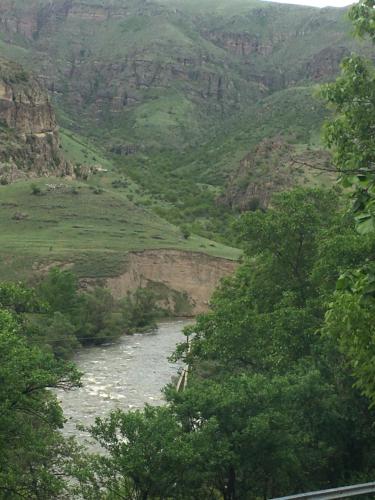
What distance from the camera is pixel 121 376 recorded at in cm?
3866

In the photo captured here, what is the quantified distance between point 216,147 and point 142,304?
112 m

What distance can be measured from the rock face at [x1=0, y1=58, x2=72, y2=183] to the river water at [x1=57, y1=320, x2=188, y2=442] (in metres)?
56.4

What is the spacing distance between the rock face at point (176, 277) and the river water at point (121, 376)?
27.0 ft

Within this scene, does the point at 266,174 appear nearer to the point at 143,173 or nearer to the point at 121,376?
the point at 143,173

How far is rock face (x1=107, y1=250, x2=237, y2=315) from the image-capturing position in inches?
2420

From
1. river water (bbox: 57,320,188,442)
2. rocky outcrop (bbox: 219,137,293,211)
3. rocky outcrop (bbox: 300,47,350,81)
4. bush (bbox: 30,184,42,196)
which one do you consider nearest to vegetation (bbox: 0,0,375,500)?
river water (bbox: 57,320,188,442)

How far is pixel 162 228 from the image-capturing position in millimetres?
76188

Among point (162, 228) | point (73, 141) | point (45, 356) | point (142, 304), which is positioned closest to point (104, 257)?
point (142, 304)

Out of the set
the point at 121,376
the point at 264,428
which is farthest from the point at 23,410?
the point at 121,376

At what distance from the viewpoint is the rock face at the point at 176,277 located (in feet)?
202

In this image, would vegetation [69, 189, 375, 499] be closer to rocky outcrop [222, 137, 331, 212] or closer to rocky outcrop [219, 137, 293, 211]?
rocky outcrop [222, 137, 331, 212]

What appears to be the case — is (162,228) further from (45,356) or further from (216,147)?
(216,147)

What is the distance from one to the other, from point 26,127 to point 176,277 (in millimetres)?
56049

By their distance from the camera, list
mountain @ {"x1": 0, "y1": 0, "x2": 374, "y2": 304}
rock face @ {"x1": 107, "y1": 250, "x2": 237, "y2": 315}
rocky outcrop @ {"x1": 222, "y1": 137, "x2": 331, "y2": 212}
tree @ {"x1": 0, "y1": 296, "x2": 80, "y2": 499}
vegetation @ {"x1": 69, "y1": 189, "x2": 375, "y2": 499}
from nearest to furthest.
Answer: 1. vegetation @ {"x1": 69, "y1": 189, "x2": 375, "y2": 499}
2. tree @ {"x1": 0, "y1": 296, "x2": 80, "y2": 499}
3. rock face @ {"x1": 107, "y1": 250, "x2": 237, "y2": 315}
4. mountain @ {"x1": 0, "y1": 0, "x2": 374, "y2": 304}
5. rocky outcrop @ {"x1": 222, "y1": 137, "x2": 331, "y2": 212}
